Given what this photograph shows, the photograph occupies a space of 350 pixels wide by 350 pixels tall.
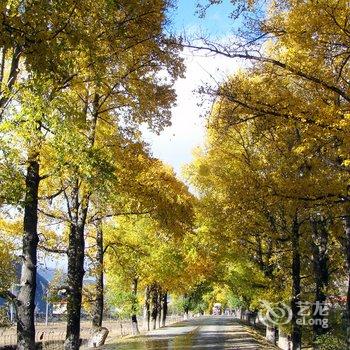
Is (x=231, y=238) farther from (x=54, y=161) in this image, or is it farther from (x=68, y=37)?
(x=68, y=37)

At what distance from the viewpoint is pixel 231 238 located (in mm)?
19141

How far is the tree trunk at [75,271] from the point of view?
1411 centimetres

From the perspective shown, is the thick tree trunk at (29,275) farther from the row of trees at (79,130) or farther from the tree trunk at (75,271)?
the tree trunk at (75,271)

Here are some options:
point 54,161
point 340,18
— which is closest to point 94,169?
point 54,161

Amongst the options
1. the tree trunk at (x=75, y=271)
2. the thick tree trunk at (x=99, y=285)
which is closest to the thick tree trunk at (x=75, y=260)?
the tree trunk at (x=75, y=271)

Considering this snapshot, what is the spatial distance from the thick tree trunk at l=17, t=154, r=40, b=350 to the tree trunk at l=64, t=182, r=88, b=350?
2749 mm

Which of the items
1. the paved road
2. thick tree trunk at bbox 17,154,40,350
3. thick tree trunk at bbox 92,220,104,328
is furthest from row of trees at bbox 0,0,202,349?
the paved road

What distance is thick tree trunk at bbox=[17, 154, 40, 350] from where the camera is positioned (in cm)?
1045

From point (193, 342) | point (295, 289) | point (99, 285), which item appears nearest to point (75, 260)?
point (99, 285)

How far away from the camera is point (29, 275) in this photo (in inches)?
425

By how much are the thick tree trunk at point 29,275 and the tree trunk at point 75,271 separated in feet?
9.02

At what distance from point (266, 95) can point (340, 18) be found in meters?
2.15

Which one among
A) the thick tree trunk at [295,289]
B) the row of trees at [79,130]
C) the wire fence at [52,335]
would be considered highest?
the row of trees at [79,130]

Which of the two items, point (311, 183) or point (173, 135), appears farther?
point (173, 135)
